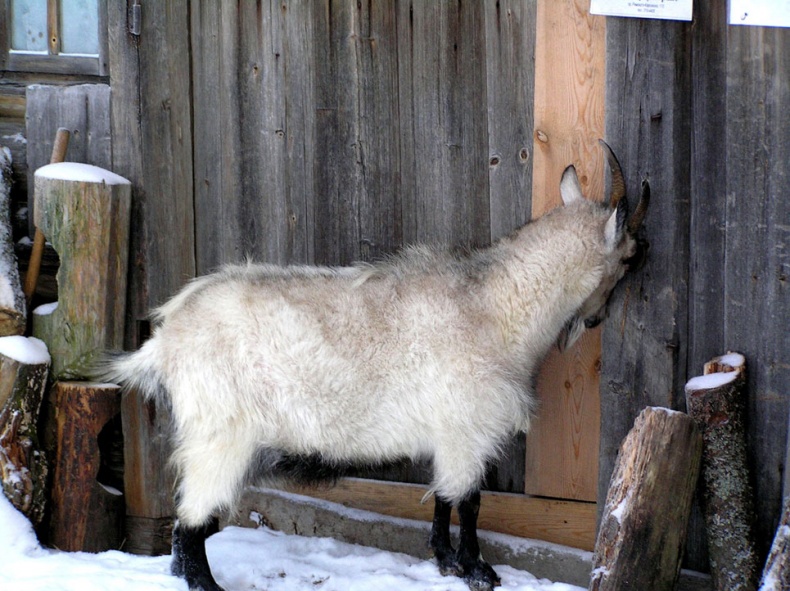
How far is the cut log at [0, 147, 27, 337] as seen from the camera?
4.41 meters

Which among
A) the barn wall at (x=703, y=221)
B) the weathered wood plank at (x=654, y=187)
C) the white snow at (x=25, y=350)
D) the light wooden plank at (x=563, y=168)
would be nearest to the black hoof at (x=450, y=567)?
the light wooden plank at (x=563, y=168)

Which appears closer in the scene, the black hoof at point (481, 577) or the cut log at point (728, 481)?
the cut log at point (728, 481)

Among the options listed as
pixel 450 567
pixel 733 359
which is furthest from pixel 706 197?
pixel 450 567

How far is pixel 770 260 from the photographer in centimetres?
337

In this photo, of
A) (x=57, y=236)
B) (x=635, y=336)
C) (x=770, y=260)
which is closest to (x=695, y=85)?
(x=770, y=260)

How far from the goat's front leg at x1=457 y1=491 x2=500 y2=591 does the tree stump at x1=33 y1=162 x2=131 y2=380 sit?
7.17 ft

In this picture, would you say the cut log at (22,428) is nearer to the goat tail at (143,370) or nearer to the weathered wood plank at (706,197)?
the goat tail at (143,370)

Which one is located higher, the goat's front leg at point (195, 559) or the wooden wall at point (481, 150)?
the wooden wall at point (481, 150)

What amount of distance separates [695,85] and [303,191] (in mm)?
2025

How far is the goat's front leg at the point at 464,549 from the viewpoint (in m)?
3.80

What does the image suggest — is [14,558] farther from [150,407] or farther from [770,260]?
[770,260]

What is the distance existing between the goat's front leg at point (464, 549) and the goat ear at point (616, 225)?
50.7 inches

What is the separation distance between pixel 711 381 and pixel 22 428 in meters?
3.39

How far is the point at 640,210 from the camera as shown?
11.7 ft
